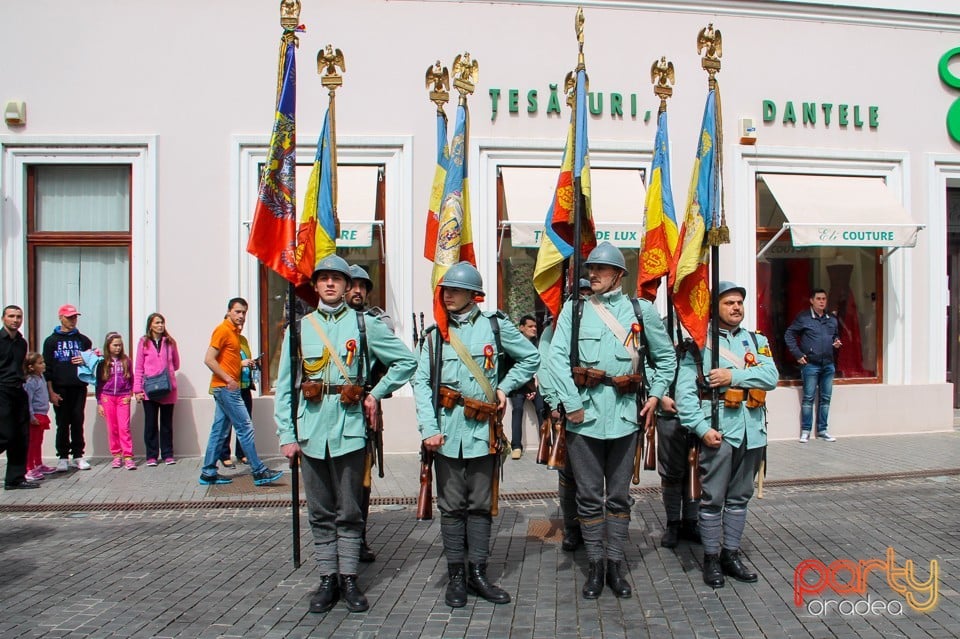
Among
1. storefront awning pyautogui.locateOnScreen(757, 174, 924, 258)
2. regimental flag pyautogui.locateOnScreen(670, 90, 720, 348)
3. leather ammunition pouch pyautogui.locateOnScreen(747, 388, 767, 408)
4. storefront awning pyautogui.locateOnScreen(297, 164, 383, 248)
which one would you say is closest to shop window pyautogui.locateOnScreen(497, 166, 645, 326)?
storefront awning pyautogui.locateOnScreen(297, 164, 383, 248)

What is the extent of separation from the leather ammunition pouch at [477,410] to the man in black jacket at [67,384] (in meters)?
6.11

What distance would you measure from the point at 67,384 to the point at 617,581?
690 cm

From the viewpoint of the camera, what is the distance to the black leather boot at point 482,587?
468 centimetres

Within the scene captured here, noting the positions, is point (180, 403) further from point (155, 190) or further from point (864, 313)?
point (864, 313)

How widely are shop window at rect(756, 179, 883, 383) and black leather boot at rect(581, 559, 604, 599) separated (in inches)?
286

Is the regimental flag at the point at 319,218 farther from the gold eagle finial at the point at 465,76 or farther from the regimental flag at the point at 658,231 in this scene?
the regimental flag at the point at 658,231

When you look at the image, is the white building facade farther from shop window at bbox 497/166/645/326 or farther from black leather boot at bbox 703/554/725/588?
black leather boot at bbox 703/554/725/588

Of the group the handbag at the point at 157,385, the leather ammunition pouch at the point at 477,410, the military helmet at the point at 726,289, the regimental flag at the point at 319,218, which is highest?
the regimental flag at the point at 319,218

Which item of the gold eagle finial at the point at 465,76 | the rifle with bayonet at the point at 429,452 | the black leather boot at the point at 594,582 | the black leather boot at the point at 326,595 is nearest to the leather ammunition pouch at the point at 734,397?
the black leather boot at the point at 594,582

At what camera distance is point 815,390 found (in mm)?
10766

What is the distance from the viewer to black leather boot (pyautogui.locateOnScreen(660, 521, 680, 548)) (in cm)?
579

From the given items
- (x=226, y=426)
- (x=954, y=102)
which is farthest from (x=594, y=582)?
(x=954, y=102)

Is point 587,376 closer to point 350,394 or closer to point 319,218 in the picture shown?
point 350,394

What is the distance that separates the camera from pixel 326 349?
4758mm
